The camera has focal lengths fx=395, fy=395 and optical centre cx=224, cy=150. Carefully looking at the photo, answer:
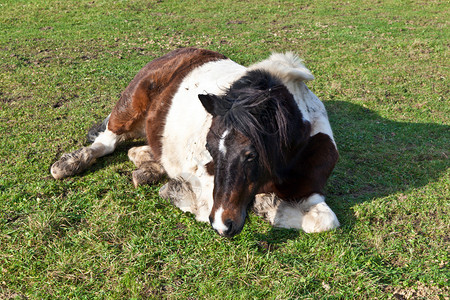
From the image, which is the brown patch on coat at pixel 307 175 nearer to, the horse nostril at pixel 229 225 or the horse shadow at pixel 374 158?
the horse shadow at pixel 374 158

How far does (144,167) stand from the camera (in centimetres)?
465

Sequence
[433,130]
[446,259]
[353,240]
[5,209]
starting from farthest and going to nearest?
1. [433,130]
2. [5,209]
3. [353,240]
4. [446,259]

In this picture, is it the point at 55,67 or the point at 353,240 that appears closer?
the point at 353,240

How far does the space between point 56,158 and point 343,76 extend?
596 centimetres

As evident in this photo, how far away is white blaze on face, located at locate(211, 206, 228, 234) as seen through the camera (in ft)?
10.0

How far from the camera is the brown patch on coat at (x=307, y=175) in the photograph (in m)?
4.01

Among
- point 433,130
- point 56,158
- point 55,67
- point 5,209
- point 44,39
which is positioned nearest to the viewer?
point 5,209

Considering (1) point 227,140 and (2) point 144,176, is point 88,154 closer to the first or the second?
(2) point 144,176

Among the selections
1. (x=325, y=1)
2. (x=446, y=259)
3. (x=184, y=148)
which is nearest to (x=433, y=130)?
(x=446, y=259)

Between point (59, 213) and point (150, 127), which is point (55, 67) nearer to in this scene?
point (150, 127)

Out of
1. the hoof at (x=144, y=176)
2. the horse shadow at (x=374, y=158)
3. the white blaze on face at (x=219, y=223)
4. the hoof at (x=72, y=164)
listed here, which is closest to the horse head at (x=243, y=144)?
the white blaze on face at (x=219, y=223)

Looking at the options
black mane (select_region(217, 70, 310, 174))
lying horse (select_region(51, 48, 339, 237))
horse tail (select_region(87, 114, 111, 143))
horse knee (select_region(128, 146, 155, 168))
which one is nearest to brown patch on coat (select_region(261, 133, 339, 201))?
lying horse (select_region(51, 48, 339, 237))

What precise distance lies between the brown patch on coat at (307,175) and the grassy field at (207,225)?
0.36m

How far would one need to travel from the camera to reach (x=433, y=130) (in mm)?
6211
